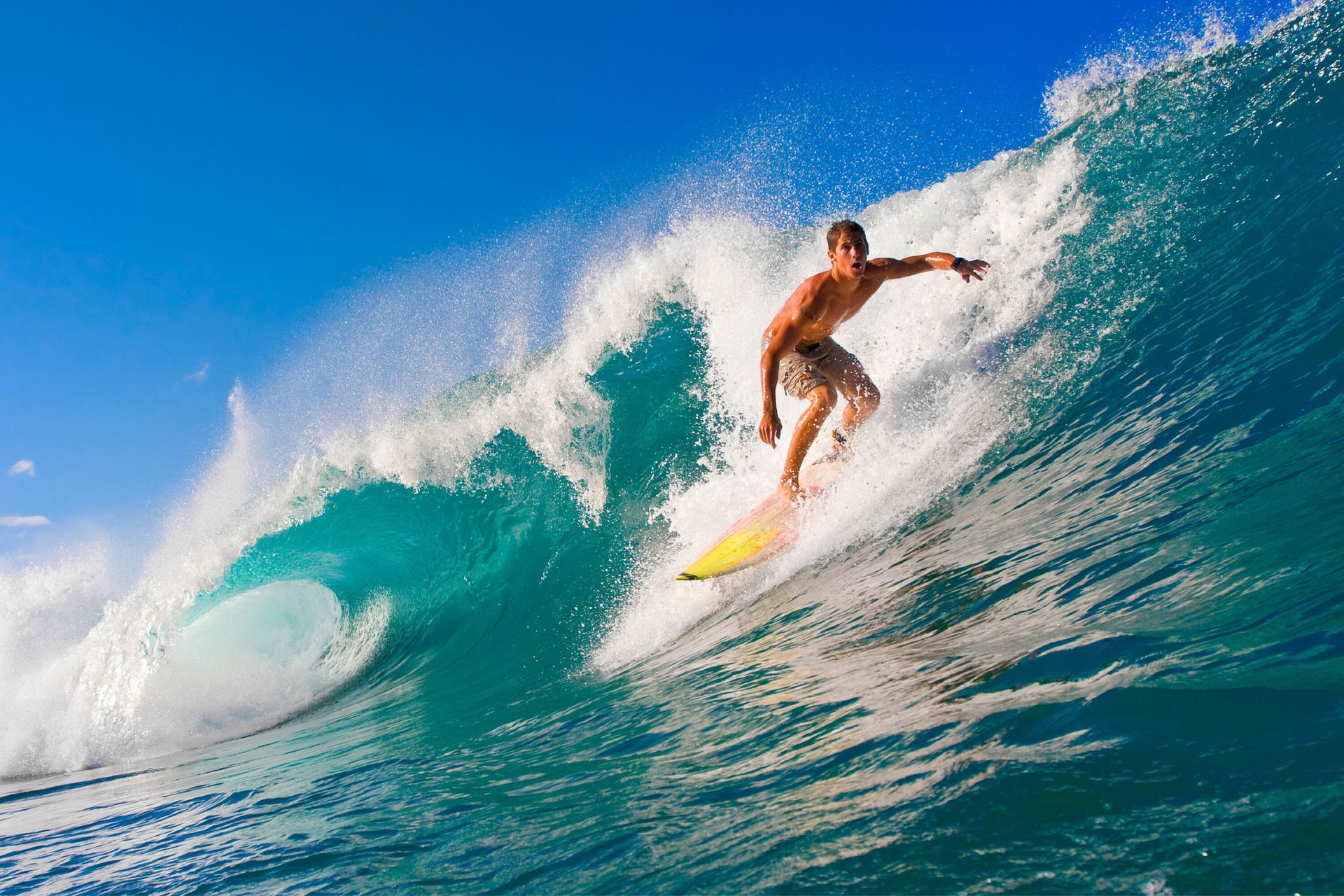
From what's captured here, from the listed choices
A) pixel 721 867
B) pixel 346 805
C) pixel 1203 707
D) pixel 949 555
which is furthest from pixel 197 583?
pixel 1203 707

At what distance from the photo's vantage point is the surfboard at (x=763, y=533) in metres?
5.90

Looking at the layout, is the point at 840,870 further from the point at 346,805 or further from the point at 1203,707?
the point at 346,805

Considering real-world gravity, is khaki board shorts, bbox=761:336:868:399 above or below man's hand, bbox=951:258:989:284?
below

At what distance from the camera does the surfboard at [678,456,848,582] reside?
232 inches

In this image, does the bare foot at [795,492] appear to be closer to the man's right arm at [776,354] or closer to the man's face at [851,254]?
the man's right arm at [776,354]

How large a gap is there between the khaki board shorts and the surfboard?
664mm

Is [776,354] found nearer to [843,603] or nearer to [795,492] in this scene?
[795,492]

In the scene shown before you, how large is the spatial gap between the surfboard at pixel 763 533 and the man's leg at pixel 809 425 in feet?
0.80

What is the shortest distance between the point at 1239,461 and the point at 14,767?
1234 cm

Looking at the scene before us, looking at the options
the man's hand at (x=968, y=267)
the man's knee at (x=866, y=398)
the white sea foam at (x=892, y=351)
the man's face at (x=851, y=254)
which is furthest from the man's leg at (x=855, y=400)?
the man's face at (x=851, y=254)

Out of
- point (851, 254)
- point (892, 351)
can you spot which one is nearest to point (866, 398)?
point (851, 254)

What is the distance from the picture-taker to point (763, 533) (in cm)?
603

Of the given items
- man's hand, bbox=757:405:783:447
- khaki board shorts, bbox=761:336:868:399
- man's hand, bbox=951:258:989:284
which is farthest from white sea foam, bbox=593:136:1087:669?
man's hand, bbox=951:258:989:284

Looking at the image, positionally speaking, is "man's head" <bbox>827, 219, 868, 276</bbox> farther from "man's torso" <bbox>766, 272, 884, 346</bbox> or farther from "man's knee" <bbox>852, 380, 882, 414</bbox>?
"man's knee" <bbox>852, 380, 882, 414</bbox>
